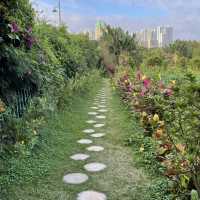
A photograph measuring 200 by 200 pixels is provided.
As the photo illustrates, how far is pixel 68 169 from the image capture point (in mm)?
3000

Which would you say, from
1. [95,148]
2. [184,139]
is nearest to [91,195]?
[184,139]

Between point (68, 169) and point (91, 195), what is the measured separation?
63cm

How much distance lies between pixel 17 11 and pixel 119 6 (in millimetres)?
6820

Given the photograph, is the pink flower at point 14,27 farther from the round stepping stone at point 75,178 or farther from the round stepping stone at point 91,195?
the round stepping stone at point 91,195

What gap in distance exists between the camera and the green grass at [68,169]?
8.07 feet

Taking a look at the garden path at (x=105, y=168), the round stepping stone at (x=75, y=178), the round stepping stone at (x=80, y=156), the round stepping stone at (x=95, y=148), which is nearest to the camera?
the garden path at (x=105, y=168)

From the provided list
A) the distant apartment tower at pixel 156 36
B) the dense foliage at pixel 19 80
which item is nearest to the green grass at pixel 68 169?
the dense foliage at pixel 19 80

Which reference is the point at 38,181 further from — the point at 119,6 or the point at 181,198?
the point at 119,6

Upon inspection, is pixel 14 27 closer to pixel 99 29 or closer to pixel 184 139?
pixel 184 139

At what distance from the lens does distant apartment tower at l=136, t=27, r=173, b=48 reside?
104ft

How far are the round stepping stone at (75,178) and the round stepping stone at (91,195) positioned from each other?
0.23 m

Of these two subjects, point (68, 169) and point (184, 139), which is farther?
point (68, 169)

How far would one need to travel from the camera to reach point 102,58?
2206 cm

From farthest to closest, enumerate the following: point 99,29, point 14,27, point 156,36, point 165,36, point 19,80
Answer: point 156,36
point 165,36
point 99,29
point 19,80
point 14,27
